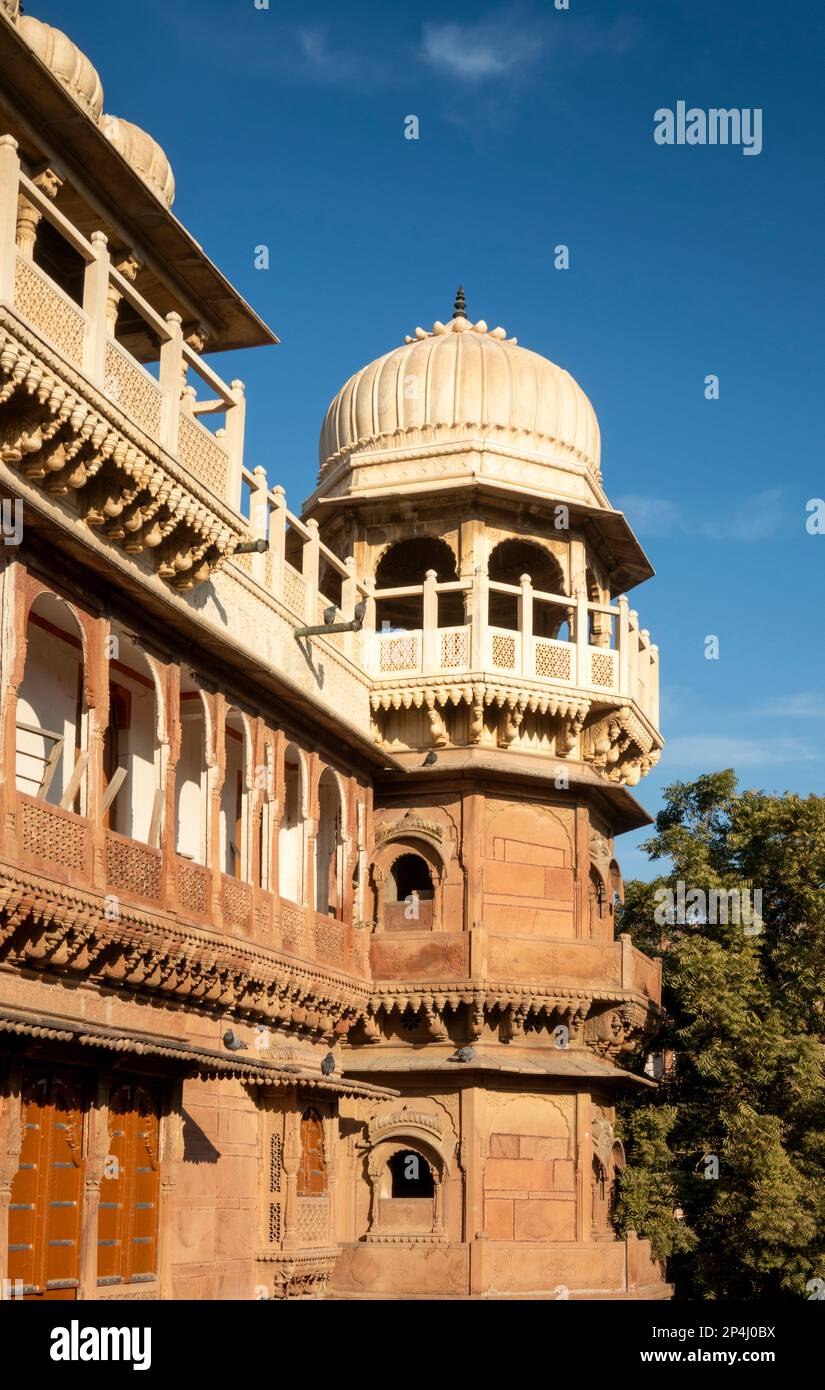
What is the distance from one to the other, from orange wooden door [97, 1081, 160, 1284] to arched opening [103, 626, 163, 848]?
295 cm

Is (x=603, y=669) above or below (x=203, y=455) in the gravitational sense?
below

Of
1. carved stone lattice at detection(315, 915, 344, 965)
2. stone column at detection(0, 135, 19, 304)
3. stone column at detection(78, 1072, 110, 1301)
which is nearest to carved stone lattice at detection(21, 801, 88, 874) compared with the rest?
stone column at detection(78, 1072, 110, 1301)

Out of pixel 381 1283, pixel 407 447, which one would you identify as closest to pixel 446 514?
pixel 407 447

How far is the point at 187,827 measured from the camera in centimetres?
1997

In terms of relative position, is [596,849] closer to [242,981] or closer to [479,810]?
[479,810]

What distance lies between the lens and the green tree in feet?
82.7

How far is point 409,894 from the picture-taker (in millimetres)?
24859

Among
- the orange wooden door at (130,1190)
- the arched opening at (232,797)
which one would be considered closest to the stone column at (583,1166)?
the arched opening at (232,797)

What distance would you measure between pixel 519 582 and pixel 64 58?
11.6 m

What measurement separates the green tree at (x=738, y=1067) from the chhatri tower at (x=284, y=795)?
1.13 m

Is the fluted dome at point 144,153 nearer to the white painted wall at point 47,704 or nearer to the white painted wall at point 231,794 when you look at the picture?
the white painted wall at point 47,704

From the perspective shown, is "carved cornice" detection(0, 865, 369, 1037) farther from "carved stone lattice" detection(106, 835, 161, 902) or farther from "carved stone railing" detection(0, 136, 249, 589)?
"carved stone railing" detection(0, 136, 249, 589)

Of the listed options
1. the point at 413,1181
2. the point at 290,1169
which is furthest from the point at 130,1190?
the point at 413,1181

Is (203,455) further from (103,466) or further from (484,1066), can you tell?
(484,1066)
